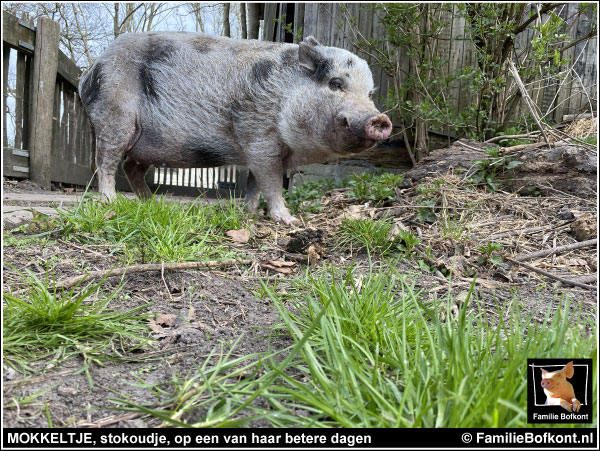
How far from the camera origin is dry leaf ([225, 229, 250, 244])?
3174 millimetres

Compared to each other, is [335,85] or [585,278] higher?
[335,85]

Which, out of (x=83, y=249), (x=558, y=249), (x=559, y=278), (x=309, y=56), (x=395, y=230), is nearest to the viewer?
(x=559, y=278)

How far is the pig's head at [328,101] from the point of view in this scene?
3.75 meters

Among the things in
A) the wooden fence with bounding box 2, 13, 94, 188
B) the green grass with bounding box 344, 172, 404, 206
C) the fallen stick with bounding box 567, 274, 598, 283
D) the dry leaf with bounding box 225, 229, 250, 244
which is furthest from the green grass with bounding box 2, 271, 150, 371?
the wooden fence with bounding box 2, 13, 94, 188

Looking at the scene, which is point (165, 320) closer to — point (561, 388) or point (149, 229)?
point (149, 229)

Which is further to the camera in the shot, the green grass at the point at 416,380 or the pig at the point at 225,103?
the pig at the point at 225,103

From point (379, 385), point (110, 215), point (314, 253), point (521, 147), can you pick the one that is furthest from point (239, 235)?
point (521, 147)

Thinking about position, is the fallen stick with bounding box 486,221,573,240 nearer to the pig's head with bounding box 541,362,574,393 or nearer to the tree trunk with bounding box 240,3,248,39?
the pig's head with bounding box 541,362,574,393

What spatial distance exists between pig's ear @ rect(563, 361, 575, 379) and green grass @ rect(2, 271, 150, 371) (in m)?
1.34

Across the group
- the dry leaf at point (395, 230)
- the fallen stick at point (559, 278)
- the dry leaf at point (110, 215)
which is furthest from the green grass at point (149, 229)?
the fallen stick at point (559, 278)

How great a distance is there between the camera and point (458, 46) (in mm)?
6727

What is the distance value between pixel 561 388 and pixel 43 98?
6824 mm

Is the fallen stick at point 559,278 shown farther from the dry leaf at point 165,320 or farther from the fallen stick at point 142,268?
the dry leaf at point 165,320
